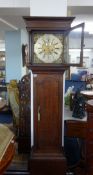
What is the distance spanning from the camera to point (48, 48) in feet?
10.00

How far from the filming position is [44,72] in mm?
3047

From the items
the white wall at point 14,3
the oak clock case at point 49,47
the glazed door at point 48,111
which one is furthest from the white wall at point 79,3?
the glazed door at point 48,111

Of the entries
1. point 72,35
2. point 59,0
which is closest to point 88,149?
point 72,35

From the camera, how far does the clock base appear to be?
3.13 meters

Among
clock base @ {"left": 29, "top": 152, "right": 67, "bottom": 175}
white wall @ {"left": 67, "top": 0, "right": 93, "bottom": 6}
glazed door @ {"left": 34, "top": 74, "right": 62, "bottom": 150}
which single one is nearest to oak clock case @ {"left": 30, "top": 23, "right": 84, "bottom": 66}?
glazed door @ {"left": 34, "top": 74, "right": 62, "bottom": 150}

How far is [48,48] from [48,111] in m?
0.76

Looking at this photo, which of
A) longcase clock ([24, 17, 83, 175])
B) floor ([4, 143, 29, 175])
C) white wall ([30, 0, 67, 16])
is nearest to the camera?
longcase clock ([24, 17, 83, 175])

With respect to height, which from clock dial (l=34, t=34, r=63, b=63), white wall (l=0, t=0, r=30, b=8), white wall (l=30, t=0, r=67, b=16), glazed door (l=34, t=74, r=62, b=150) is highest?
white wall (l=0, t=0, r=30, b=8)

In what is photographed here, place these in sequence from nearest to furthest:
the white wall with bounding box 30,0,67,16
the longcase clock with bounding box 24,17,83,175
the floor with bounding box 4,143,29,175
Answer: the longcase clock with bounding box 24,17,83,175 → the white wall with bounding box 30,0,67,16 → the floor with bounding box 4,143,29,175

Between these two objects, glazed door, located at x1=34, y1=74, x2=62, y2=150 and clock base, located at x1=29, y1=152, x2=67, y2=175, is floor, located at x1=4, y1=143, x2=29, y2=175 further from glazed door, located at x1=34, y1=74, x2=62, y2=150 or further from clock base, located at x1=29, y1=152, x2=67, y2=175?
glazed door, located at x1=34, y1=74, x2=62, y2=150

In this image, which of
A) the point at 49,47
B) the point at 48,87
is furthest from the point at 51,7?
the point at 48,87

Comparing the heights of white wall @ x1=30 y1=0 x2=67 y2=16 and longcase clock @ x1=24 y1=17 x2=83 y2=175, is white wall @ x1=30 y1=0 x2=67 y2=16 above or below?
above

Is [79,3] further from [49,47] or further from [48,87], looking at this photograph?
[48,87]

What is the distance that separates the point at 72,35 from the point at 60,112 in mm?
947
